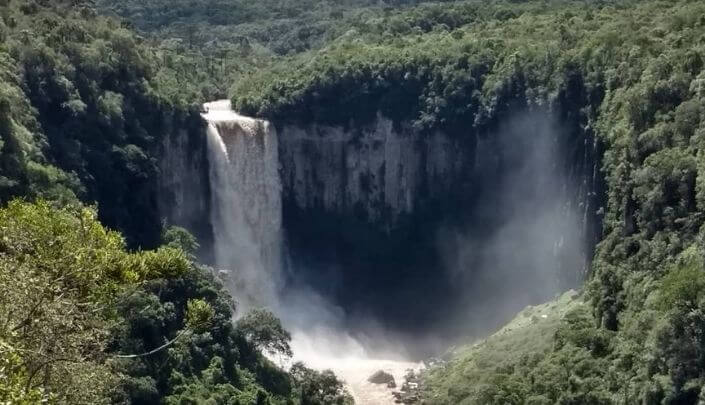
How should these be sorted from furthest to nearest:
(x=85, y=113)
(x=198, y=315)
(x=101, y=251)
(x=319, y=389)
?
1. (x=85, y=113)
2. (x=319, y=389)
3. (x=198, y=315)
4. (x=101, y=251)

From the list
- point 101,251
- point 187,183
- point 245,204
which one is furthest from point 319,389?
point 101,251

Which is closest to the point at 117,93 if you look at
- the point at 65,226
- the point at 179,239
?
the point at 179,239

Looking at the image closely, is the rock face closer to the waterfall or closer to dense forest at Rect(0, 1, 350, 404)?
the waterfall

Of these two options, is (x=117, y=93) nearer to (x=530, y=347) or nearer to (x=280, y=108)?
(x=280, y=108)

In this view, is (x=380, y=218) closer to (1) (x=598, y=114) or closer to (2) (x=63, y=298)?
(1) (x=598, y=114)

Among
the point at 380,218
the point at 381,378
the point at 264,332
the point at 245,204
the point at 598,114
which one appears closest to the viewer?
the point at 264,332

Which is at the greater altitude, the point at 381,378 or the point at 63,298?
the point at 381,378

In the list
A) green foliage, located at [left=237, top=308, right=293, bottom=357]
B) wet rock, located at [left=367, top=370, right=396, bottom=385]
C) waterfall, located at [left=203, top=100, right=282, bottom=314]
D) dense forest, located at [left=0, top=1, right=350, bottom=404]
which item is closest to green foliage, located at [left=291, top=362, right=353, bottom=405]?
dense forest, located at [left=0, top=1, right=350, bottom=404]
